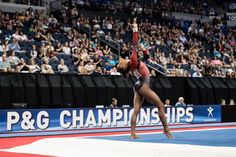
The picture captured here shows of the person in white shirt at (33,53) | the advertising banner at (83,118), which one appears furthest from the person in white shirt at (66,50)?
the advertising banner at (83,118)

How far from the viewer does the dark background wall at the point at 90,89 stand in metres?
15.1

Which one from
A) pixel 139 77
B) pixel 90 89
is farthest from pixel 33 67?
pixel 139 77

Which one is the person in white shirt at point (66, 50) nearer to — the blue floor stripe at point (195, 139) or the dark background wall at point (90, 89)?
the dark background wall at point (90, 89)

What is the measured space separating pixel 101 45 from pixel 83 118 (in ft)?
28.4

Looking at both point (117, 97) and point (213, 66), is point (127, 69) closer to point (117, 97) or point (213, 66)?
point (117, 97)

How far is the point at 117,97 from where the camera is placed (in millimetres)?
17594

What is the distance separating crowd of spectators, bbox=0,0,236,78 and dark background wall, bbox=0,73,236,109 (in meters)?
0.55

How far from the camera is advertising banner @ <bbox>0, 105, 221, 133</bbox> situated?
13234 mm

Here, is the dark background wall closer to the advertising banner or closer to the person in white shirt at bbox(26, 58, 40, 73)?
the person in white shirt at bbox(26, 58, 40, 73)

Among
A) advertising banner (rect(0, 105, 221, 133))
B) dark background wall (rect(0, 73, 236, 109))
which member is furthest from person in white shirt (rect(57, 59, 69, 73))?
advertising banner (rect(0, 105, 221, 133))

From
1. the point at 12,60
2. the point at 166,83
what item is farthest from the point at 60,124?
the point at 166,83

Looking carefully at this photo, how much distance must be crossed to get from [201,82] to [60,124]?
799cm

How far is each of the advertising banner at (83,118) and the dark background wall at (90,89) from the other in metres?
1.24

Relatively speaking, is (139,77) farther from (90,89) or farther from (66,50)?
(66,50)
